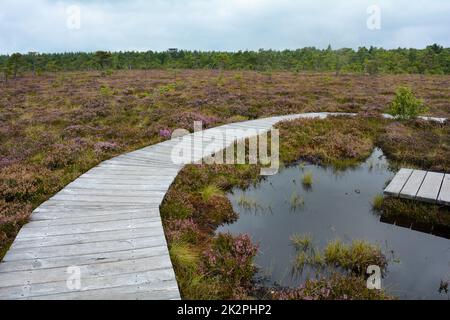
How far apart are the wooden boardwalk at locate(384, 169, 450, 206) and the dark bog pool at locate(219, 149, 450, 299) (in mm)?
717

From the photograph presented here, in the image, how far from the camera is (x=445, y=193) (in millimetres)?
7406

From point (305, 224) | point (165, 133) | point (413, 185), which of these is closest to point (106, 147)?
point (165, 133)

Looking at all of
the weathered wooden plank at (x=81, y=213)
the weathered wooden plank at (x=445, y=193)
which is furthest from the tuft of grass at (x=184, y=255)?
the weathered wooden plank at (x=445, y=193)

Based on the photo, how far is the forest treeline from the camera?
61062mm

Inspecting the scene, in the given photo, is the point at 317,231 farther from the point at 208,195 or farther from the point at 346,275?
the point at 208,195

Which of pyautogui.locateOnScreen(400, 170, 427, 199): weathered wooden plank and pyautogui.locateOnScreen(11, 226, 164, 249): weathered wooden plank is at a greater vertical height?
pyautogui.locateOnScreen(400, 170, 427, 199): weathered wooden plank

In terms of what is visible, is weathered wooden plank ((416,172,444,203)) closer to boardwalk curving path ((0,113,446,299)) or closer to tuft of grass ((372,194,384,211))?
tuft of grass ((372,194,384,211))

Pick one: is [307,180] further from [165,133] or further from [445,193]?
[165,133]

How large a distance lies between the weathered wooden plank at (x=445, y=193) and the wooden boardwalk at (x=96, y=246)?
19.9 feet

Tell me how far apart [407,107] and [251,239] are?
1356cm

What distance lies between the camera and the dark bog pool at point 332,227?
17.6 ft

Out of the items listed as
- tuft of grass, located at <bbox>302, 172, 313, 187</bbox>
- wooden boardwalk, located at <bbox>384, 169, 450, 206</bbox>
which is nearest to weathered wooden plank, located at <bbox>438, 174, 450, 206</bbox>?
wooden boardwalk, located at <bbox>384, 169, 450, 206</bbox>

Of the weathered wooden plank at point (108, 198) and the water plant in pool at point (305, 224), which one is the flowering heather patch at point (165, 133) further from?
the weathered wooden plank at point (108, 198)

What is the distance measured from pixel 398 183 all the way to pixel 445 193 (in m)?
1.00
